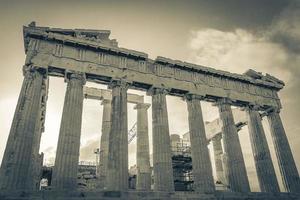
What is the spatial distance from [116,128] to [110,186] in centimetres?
420

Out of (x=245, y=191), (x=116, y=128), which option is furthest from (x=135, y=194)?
(x=245, y=191)

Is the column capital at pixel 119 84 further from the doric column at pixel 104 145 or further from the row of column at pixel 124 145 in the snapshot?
the doric column at pixel 104 145

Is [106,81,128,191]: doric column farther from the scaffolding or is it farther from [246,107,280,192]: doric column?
the scaffolding

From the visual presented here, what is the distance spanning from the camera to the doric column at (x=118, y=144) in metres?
17.9

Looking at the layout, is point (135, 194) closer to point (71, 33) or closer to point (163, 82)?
point (163, 82)

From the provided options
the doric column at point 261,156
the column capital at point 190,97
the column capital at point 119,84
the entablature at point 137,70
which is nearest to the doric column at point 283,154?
the entablature at point 137,70

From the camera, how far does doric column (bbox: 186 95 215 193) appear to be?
20375 millimetres

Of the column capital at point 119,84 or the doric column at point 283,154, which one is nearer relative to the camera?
the column capital at point 119,84

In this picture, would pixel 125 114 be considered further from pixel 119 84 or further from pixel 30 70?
pixel 30 70

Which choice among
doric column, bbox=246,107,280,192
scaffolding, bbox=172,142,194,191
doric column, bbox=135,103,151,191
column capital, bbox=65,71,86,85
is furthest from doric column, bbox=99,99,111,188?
doric column, bbox=246,107,280,192

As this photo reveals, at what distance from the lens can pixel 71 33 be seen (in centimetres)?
2159

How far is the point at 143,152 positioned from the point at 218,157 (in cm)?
1435

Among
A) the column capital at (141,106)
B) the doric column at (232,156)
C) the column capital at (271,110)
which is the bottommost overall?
the doric column at (232,156)

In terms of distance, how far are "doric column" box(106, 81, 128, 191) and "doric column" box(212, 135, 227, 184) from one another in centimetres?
1910
